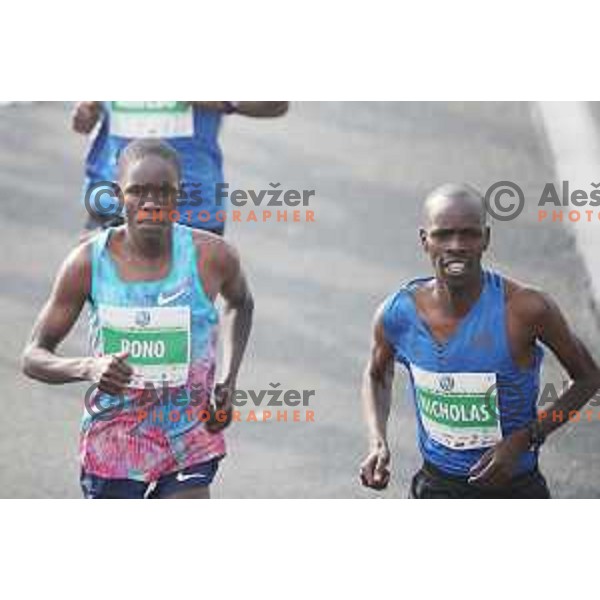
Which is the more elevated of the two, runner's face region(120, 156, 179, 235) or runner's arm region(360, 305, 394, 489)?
runner's face region(120, 156, 179, 235)

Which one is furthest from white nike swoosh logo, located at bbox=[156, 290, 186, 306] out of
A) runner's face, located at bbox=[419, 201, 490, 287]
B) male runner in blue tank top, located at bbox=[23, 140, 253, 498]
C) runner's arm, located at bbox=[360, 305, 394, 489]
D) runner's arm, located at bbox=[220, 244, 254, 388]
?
runner's face, located at bbox=[419, 201, 490, 287]

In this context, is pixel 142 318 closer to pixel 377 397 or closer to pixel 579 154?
pixel 377 397

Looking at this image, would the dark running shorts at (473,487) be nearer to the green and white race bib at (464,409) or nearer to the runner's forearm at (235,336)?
the green and white race bib at (464,409)

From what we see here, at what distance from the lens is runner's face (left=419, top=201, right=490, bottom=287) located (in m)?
4.51

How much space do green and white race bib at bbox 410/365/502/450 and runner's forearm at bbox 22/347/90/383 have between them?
89cm

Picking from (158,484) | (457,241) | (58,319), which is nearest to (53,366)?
(58,319)

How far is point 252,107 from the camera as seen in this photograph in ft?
17.4

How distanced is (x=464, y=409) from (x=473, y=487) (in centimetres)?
20

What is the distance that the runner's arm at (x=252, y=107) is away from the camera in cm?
527

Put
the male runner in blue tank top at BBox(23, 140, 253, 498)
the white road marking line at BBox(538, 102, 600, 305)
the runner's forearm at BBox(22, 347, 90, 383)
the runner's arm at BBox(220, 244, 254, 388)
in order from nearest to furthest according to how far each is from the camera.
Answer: the runner's forearm at BBox(22, 347, 90, 383), the male runner in blue tank top at BBox(23, 140, 253, 498), the runner's arm at BBox(220, 244, 254, 388), the white road marking line at BBox(538, 102, 600, 305)

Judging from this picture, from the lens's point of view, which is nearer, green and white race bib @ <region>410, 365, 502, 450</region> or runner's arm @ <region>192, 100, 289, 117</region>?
green and white race bib @ <region>410, 365, 502, 450</region>

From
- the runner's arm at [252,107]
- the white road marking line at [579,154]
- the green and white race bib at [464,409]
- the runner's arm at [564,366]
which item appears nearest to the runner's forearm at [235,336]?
the green and white race bib at [464,409]

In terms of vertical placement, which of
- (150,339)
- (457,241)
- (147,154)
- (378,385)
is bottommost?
(378,385)

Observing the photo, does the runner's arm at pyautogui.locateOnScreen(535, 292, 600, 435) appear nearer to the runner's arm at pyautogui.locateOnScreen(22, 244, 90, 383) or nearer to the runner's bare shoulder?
the runner's bare shoulder
